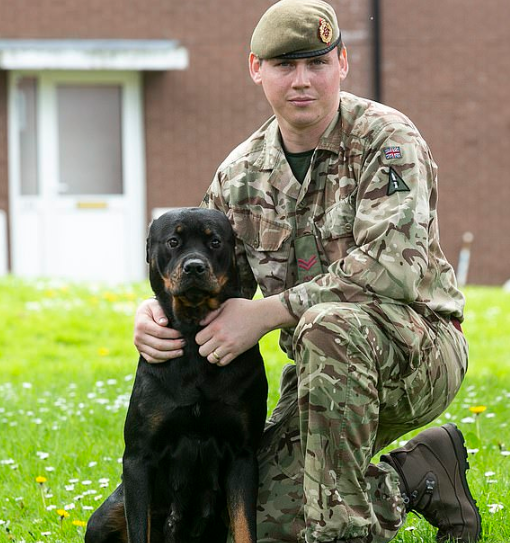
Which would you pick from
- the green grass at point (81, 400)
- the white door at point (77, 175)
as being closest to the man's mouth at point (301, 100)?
the green grass at point (81, 400)

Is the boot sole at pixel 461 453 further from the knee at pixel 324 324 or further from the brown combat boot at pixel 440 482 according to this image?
the knee at pixel 324 324

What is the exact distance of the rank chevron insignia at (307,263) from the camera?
3.77 m

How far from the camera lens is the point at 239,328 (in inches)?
135

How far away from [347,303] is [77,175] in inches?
426

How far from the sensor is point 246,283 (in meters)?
3.99

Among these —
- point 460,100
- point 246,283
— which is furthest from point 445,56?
point 246,283

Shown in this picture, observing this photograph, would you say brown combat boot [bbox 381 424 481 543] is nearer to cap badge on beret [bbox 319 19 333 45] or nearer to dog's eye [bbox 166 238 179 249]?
dog's eye [bbox 166 238 179 249]

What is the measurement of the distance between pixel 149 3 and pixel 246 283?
10.5m

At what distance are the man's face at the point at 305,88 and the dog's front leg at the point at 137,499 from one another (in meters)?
1.33

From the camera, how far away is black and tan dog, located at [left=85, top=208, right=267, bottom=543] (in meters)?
3.42


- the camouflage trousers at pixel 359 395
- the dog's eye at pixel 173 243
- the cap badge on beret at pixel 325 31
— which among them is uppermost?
the cap badge on beret at pixel 325 31

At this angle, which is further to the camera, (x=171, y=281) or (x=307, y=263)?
(x=307, y=263)

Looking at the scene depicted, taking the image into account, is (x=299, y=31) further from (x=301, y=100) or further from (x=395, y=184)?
(x=395, y=184)

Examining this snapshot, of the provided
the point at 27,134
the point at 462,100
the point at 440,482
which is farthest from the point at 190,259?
the point at 462,100
